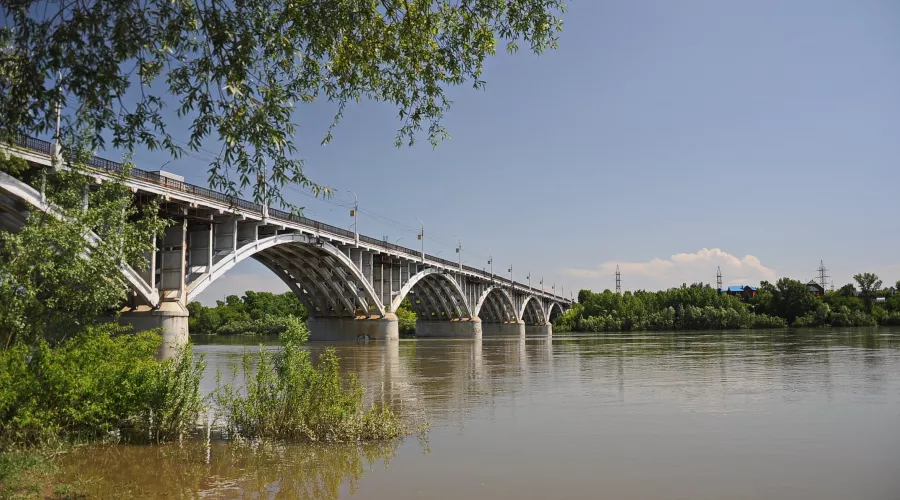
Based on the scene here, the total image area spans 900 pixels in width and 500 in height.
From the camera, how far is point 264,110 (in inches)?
317

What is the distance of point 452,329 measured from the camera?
307ft

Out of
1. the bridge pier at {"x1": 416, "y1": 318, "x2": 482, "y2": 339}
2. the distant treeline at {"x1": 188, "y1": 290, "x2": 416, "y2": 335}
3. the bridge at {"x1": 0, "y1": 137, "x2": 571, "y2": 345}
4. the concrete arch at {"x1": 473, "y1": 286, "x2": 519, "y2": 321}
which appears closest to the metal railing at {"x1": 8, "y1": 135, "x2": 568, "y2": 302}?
the bridge at {"x1": 0, "y1": 137, "x2": 571, "y2": 345}

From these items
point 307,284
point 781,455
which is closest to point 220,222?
point 307,284

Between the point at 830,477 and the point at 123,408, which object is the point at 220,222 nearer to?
the point at 123,408

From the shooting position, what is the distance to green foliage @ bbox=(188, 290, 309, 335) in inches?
4961

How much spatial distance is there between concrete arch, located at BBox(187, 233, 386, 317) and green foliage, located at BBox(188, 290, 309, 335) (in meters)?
43.7

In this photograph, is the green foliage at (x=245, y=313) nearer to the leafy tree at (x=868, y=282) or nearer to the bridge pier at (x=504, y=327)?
the bridge pier at (x=504, y=327)

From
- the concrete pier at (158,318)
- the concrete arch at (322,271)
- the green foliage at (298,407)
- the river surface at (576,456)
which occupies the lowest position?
the river surface at (576,456)

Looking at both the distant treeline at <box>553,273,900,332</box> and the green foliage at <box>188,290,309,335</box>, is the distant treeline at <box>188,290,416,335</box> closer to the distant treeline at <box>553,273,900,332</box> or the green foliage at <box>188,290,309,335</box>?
the green foliage at <box>188,290,309,335</box>

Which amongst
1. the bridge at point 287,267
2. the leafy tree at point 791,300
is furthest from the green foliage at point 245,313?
the leafy tree at point 791,300

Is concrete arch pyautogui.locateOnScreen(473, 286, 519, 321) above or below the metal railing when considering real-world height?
below

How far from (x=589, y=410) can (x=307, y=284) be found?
54966 millimetres

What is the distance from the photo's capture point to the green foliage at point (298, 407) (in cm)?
992

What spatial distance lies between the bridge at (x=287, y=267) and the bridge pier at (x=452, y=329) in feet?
0.53
